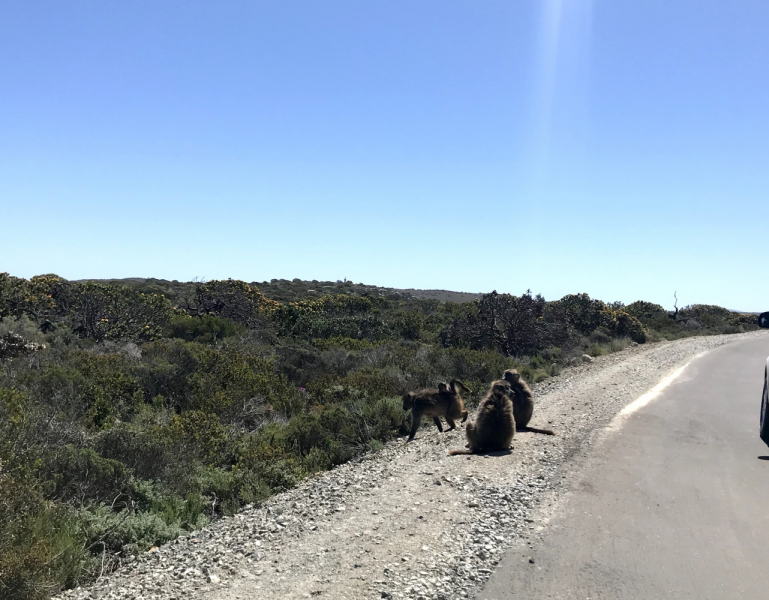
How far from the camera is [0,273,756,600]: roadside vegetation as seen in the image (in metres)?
5.82

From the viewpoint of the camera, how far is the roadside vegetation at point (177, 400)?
582 centimetres

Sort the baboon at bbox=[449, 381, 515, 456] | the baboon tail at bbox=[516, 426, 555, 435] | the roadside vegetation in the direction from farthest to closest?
1. the baboon tail at bbox=[516, 426, 555, 435]
2. the baboon at bbox=[449, 381, 515, 456]
3. the roadside vegetation

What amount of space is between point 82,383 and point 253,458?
410 cm

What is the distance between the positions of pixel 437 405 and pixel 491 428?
7.60 feet

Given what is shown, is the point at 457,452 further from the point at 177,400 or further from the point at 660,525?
the point at 177,400

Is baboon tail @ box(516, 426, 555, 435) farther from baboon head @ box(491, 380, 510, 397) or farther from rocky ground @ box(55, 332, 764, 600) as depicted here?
baboon head @ box(491, 380, 510, 397)

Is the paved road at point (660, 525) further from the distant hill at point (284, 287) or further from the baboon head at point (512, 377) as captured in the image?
the distant hill at point (284, 287)

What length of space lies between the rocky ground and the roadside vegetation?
63cm

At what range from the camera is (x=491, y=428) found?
8.20 meters

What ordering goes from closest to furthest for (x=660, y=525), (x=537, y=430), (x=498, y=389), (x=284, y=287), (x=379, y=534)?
(x=379, y=534) → (x=660, y=525) → (x=498, y=389) → (x=537, y=430) → (x=284, y=287)

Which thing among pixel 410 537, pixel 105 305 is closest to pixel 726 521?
pixel 410 537

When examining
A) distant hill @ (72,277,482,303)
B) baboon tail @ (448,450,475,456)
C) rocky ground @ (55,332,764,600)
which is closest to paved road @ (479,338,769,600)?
rocky ground @ (55,332,764,600)

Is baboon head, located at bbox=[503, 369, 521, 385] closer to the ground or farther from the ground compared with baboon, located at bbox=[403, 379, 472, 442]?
farther from the ground

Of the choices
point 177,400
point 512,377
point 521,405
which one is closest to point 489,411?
point 521,405
